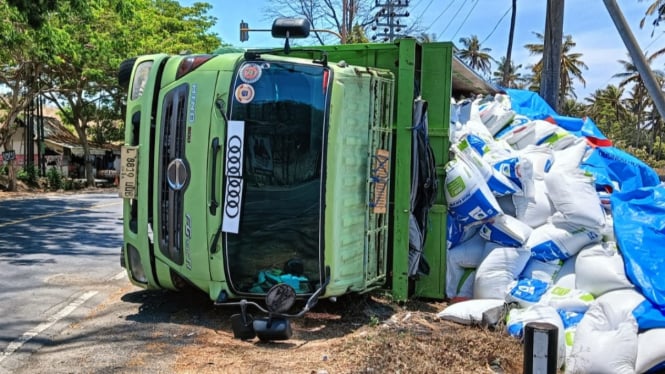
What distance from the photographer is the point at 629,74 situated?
173 feet

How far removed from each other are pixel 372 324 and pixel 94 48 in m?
18.6

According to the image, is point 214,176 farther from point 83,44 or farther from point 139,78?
point 83,44

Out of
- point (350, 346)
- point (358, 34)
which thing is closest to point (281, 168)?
point (350, 346)

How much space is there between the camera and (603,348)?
3.72m

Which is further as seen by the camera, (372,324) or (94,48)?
(94,48)

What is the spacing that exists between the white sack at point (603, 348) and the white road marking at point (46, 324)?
378cm

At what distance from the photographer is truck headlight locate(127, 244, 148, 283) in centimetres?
470

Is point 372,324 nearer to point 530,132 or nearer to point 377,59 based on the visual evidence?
point 377,59

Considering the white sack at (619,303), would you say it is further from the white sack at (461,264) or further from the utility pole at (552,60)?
the utility pole at (552,60)

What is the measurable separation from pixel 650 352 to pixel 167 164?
356 cm

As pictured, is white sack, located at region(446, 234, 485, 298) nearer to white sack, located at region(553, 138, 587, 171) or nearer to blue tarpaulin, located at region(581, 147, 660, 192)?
white sack, located at region(553, 138, 587, 171)

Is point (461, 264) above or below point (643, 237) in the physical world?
below

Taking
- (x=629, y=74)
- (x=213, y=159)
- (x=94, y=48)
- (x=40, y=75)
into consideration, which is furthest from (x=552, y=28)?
(x=629, y=74)

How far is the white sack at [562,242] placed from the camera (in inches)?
203
